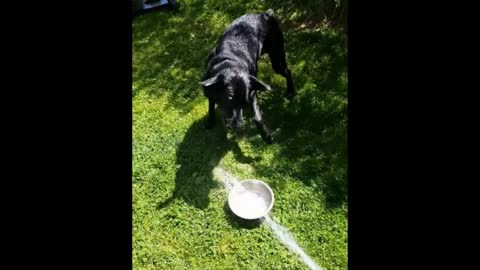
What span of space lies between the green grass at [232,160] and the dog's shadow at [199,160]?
0.5 inches

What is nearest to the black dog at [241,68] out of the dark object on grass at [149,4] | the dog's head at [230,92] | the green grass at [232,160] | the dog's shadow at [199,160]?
the dog's head at [230,92]

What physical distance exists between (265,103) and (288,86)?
1.40 feet

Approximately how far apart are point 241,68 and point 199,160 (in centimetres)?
128

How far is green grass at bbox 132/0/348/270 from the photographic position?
17.3 ft

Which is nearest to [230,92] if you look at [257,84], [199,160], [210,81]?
[210,81]

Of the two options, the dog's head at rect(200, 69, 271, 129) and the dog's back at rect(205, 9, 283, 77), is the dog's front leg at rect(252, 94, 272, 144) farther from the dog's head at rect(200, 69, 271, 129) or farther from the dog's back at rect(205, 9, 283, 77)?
the dog's back at rect(205, 9, 283, 77)

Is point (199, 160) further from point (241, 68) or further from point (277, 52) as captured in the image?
point (277, 52)

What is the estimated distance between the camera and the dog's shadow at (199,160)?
5.86 meters

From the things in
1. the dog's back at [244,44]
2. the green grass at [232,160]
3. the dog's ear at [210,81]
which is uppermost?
the dog's back at [244,44]

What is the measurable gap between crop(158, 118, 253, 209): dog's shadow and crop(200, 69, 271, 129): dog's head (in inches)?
26.4

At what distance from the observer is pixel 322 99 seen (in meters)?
7.09

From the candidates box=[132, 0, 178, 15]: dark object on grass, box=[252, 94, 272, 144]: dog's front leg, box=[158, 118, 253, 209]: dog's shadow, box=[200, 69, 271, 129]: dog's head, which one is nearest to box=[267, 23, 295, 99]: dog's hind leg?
box=[252, 94, 272, 144]: dog's front leg

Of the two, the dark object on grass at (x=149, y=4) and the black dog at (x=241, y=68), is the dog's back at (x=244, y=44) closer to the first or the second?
the black dog at (x=241, y=68)
